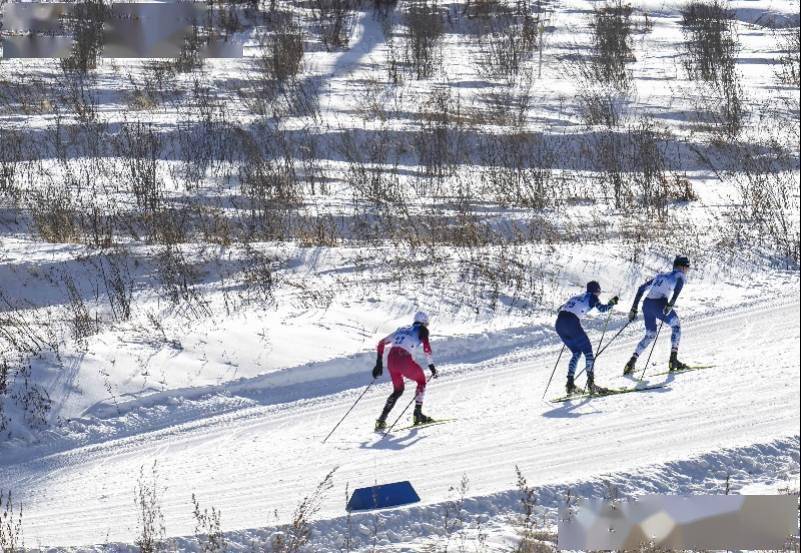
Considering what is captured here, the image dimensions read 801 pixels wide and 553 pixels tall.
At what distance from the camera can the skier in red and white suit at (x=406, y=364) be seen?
1354 centimetres

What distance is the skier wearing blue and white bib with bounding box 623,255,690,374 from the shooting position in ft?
50.4

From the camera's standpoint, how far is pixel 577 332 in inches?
584

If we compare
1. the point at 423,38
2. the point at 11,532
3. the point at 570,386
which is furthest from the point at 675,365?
the point at 423,38

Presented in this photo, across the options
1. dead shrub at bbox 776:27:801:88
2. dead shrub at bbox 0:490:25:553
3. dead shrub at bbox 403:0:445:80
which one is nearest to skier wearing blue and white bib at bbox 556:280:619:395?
dead shrub at bbox 0:490:25:553

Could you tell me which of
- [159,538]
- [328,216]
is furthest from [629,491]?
[328,216]

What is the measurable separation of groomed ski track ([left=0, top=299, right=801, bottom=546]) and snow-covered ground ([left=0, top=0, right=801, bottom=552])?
0.05m

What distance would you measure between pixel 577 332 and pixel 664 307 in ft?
5.52

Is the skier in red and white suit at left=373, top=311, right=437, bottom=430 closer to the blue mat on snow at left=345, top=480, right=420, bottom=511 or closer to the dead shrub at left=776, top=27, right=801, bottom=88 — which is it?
the blue mat on snow at left=345, top=480, right=420, bottom=511

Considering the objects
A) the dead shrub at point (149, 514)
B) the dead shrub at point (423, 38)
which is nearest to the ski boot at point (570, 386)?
the dead shrub at point (149, 514)

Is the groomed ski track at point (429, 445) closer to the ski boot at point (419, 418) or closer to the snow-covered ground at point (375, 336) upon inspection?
the snow-covered ground at point (375, 336)

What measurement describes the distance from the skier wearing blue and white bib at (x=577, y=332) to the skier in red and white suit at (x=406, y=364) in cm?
222

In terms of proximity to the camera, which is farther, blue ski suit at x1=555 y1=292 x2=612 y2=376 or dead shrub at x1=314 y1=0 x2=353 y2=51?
dead shrub at x1=314 y1=0 x2=353 y2=51

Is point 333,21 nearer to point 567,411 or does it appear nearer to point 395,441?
point 567,411

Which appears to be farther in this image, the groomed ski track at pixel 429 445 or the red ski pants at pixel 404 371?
the red ski pants at pixel 404 371
